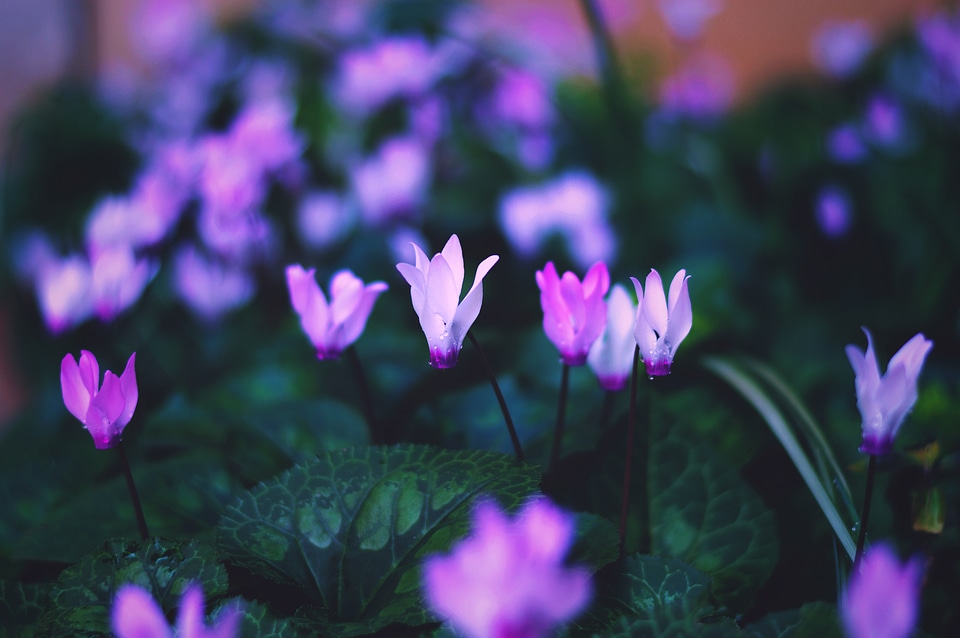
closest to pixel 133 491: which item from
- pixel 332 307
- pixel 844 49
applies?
pixel 332 307

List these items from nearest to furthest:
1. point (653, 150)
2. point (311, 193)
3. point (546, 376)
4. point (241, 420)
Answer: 1. point (241, 420)
2. point (546, 376)
3. point (311, 193)
4. point (653, 150)

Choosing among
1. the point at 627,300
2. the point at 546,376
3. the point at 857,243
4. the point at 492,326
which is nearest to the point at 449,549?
the point at 627,300

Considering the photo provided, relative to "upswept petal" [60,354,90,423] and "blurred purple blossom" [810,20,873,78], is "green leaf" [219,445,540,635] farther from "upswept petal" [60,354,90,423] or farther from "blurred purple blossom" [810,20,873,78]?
"blurred purple blossom" [810,20,873,78]

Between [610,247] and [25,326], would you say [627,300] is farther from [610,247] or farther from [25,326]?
[25,326]

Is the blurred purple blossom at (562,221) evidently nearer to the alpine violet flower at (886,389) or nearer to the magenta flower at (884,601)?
the alpine violet flower at (886,389)

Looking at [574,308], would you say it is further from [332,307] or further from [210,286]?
[210,286]

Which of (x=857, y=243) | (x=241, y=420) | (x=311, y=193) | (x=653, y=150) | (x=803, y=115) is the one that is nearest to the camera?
(x=241, y=420)
